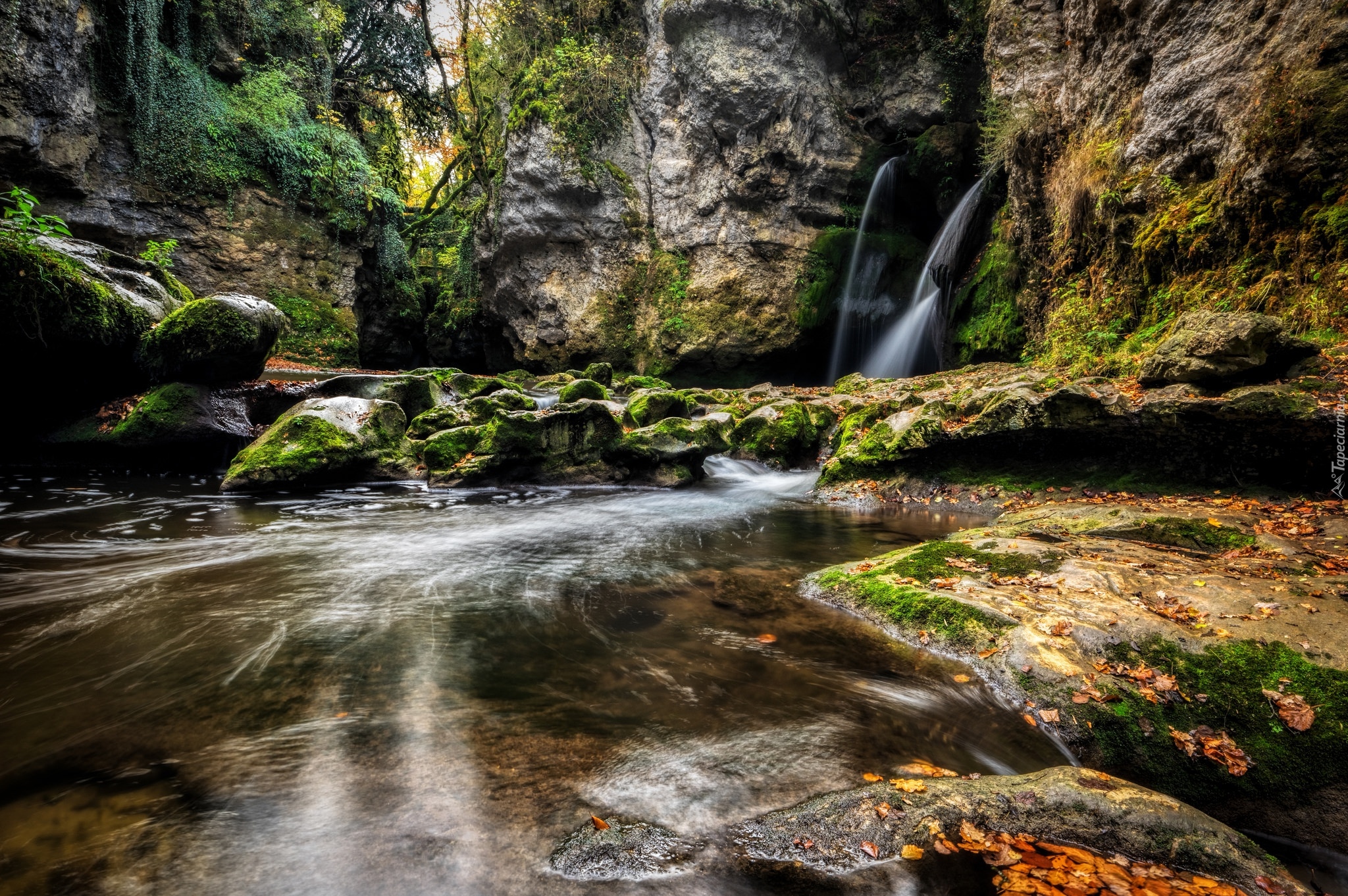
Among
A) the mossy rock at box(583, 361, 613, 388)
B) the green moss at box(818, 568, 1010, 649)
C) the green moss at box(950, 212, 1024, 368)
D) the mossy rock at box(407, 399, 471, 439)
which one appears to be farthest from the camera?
the mossy rock at box(583, 361, 613, 388)

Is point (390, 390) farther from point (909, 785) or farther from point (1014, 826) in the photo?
point (1014, 826)

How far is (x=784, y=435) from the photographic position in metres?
10.1

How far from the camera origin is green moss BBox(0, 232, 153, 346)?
6199 millimetres

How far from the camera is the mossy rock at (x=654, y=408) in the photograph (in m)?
9.85

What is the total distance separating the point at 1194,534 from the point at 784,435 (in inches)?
250

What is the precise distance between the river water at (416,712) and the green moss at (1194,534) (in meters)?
2.14

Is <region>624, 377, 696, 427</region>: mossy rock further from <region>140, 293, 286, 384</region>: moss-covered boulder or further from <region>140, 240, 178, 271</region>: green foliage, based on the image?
<region>140, 240, 178, 271</region>: green foliage

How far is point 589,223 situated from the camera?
62.8 ft

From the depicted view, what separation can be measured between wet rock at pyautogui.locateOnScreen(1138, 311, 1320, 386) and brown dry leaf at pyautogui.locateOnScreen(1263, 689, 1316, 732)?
4581 millimetres

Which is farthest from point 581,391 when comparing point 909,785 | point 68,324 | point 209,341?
point 909,785

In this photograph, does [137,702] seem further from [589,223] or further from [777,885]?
[589,223]

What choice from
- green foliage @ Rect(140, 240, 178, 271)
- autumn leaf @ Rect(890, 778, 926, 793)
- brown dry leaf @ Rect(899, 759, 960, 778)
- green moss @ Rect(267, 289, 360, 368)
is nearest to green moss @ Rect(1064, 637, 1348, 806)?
brown dry leaf @ Rect(899, 759, 960, 778)

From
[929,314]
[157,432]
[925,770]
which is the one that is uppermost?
[929,314]

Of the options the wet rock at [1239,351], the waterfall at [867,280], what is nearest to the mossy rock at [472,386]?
the wet rock at [1239,351]
